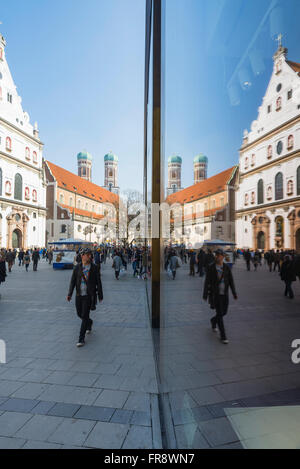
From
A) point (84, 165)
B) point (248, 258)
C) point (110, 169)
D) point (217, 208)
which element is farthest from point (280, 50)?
point (110, 169)

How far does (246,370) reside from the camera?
37.1 inches

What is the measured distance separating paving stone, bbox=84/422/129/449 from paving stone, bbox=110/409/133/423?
0.24 ft

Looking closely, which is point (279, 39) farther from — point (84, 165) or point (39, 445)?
point (84, 165)

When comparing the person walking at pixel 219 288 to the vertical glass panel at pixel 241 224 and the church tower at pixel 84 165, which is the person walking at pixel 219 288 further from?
the church tower at pixel 84 165

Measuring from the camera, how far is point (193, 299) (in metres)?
1.44

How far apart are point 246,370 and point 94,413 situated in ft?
8.52

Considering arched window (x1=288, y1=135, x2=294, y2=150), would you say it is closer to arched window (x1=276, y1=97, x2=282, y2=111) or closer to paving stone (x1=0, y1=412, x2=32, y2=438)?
arched window (x1=276, y1=97, x2=282, y2=111)

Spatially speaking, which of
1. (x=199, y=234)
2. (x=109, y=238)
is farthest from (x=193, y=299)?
(x=109, y=238)

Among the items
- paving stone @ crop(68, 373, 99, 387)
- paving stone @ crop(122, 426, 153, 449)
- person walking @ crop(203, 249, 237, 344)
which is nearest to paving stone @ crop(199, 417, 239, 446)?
person walking @ crop(203, 249, 237, 344)

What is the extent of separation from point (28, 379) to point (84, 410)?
46.9 inches

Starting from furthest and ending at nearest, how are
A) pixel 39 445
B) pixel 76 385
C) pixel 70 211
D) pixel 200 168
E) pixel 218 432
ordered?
pixel 70 211 → pixel 76 385 → pixel 39 445 → pixel 200 168 → pixel 218 432

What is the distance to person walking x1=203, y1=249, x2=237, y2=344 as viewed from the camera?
2.83ft

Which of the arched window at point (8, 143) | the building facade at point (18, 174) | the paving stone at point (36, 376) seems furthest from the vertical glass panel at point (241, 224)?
the arched window at point (8, 143)
